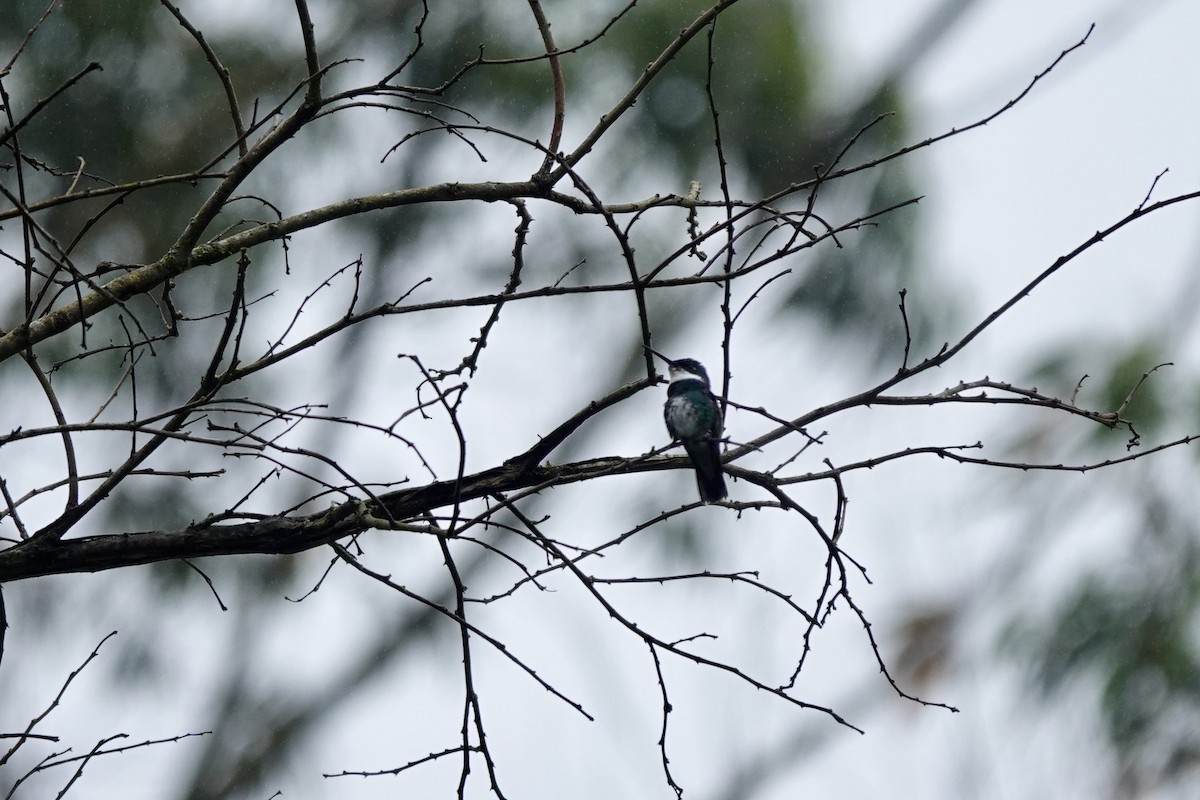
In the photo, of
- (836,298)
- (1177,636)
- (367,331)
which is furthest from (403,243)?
(1177,636)

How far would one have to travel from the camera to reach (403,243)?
651 centimetres

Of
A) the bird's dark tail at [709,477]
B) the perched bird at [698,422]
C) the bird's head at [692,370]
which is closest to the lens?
the bird's dark tail at [709,477]

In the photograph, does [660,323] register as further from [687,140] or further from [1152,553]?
[1152,553]

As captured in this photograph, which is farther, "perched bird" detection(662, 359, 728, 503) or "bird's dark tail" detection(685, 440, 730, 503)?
"perched bird" detection(662, 359, 728, 503)

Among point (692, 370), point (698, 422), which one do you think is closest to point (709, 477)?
point (698, 422)

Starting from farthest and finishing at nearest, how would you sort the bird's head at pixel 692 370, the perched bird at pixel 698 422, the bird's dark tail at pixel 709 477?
the bird's head at pixel 692 370
the perched bird at pixel 698 422
the bird's dark tail at pixel 709 477

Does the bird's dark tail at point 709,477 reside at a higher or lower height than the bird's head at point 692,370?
lower

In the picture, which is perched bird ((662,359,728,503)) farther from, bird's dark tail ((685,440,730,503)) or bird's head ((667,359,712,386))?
bird's head ((667,359,712,386))

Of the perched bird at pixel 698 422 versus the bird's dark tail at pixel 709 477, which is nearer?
the bird's dark tail at pixel 709 477

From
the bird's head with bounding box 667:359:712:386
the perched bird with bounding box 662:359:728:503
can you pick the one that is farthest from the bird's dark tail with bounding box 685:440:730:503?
the bird's head with bounding box 667:359:712:386

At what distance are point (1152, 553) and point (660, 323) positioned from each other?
2.92m

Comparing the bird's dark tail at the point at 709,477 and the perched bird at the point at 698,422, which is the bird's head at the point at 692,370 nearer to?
the perched bird at the point at 698,422

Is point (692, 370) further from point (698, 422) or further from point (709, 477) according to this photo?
point (709, 477)

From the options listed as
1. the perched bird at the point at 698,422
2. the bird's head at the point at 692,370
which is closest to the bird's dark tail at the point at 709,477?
the perched bird at the point at 698,422
